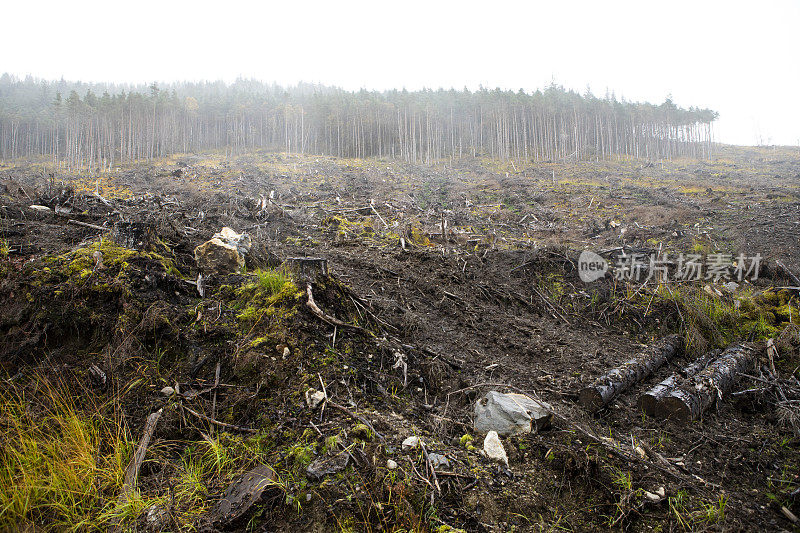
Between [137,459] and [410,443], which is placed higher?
[137,459]

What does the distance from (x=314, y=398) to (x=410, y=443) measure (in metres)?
0.85

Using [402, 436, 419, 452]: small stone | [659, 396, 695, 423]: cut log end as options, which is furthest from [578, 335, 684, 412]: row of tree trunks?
[402, 436, 419, 452]: small stone

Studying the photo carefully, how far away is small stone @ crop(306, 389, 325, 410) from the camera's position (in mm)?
2951

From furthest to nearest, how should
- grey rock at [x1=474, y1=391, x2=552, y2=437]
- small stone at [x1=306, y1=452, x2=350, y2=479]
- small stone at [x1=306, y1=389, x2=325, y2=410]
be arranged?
grey rock at [x1=474, y1=391, x2=552, y2=437]
small stone at [x1=306, y1=389, x2=325, y2=410]
small stone at [x1=306, y1=452, x2=350, y2=479]

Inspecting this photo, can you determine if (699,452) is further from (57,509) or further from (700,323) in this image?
(57,509)

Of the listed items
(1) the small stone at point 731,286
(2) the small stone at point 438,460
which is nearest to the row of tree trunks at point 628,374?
(1) the small stone at point 731,286

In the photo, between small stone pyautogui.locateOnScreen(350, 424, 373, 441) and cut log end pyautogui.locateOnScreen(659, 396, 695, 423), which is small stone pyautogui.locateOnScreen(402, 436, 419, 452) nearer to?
small stone pyautogui.locateOnScreen(350, 424, 373, 441)

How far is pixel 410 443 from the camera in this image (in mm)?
2758

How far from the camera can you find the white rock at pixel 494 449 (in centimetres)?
284

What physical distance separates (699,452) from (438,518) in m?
2.66

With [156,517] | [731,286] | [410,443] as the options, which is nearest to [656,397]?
[410,443]

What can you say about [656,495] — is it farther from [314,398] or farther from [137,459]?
[137,459]

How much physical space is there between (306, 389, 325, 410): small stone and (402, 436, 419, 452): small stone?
753mm

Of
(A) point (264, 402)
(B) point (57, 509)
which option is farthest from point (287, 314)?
(B) point (57, 509)
